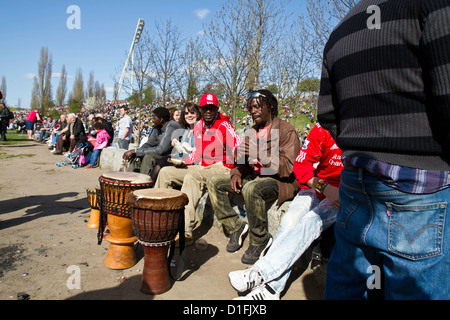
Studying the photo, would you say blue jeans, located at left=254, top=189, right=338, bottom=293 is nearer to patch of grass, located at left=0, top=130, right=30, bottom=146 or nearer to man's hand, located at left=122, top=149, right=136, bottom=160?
man's hand, located at left=122, top=149, right=136, bottom=160

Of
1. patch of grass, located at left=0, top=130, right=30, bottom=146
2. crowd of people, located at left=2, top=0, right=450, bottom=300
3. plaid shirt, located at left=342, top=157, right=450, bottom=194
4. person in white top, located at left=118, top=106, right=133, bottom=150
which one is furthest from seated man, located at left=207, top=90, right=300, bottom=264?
patch of grass, located at left=0, top=130, right=30, bottom=146

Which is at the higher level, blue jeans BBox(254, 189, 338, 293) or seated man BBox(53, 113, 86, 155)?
seated man BBox(53, 113, 86, 155)

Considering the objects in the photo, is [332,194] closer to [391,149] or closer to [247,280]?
[247,280]

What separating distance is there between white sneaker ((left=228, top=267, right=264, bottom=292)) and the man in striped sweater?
1.21 meters

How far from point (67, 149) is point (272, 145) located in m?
11.4

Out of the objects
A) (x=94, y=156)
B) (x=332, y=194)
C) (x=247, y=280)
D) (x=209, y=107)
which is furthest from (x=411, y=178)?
(x=94, y=156)

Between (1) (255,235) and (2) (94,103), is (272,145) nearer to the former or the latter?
(1) (255,235)

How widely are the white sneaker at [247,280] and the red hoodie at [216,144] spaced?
1866 mm

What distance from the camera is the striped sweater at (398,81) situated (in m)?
1.03

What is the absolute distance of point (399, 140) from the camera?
1.15 metres

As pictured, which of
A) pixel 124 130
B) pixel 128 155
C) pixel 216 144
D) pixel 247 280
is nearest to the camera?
pixel 247 280

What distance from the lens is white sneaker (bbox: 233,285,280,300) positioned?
2.38 meters

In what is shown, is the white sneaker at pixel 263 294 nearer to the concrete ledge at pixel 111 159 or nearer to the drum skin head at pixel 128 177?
the drum skin head at pixel 128 177

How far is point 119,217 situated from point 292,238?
1774 mm
